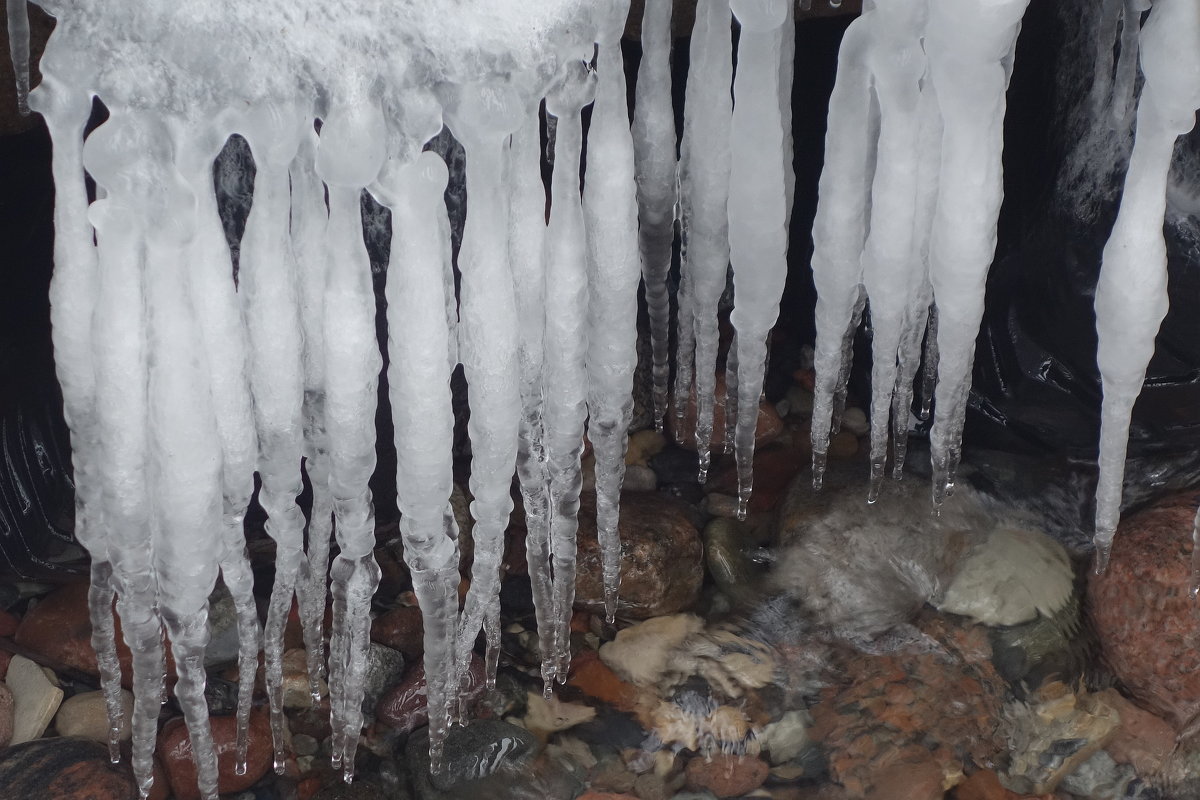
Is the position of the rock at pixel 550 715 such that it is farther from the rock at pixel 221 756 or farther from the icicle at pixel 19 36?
the icicle at pixel 19 36

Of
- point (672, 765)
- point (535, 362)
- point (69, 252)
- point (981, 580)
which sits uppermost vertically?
point (69, 252)

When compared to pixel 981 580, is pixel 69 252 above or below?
above

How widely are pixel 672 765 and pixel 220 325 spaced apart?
1.55 meters

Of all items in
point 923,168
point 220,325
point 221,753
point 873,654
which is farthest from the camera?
point 873,654

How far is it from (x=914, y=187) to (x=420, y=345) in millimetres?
985

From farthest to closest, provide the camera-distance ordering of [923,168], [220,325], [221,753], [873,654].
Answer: [873,654] < [221,753] < [923,168] < [220,325]

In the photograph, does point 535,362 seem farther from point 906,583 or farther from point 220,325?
point 906,583

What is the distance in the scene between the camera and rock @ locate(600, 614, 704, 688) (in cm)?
272

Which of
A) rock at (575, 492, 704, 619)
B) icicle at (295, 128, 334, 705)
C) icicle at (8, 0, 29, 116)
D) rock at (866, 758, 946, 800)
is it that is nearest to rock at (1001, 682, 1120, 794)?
rock at (866, 758, 946, 800)

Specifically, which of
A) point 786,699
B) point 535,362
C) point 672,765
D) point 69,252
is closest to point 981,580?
point 786,699

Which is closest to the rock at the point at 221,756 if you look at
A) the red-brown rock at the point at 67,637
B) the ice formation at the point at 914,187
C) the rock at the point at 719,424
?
the red-brown rock at the point at 67,637

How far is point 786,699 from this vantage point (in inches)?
105

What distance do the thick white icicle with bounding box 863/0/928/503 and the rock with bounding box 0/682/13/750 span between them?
222 centimetres

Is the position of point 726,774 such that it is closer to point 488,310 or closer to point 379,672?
point 379,672
